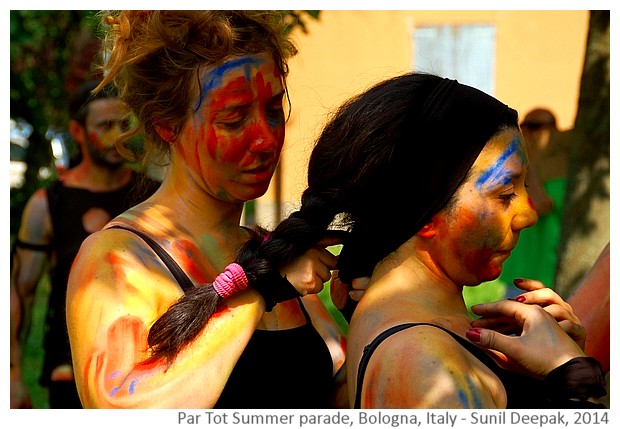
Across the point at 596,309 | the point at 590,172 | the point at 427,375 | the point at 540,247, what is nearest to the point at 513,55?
the point at 540,247

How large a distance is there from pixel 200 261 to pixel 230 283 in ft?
1.12

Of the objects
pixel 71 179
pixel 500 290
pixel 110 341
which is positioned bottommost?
pixel 500 290

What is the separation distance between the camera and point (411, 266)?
2.35 metres

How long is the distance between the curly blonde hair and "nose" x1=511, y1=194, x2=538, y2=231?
36.3 inches

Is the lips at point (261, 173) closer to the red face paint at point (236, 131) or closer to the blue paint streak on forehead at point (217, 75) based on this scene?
the red face paint at point (236, 131)

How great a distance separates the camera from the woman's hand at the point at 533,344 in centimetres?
223

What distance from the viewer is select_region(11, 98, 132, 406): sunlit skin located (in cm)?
508

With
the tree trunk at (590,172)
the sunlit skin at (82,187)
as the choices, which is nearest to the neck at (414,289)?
the sunlit skin at (82,187)

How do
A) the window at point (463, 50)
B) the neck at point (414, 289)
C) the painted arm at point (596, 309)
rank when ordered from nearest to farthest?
the neck at point (414, 289)
the painted arm at point (596, 309)
the window at point (463, 50)

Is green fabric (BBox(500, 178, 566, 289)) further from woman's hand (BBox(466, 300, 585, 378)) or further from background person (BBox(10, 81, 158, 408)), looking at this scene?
woman's hand (BBox(466, 300, 585, 378))
